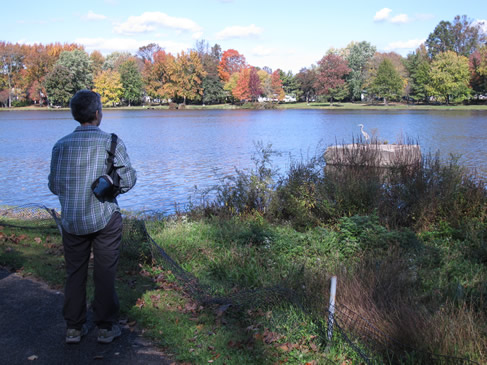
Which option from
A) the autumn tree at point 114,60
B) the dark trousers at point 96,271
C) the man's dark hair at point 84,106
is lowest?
the dark trousers at point 96,271

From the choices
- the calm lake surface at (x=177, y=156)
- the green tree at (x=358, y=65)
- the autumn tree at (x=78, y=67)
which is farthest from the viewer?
the green tree at (x=358, y=65)

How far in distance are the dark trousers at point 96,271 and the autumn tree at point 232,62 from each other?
106 meters

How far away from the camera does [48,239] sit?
7.81m

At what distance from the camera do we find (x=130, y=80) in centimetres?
9644

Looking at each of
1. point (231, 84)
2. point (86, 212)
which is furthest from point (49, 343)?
point (231, 84)

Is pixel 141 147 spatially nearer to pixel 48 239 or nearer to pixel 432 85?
pixel 48 239

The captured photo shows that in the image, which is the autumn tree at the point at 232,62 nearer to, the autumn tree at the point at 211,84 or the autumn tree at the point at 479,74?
the autumn tree at the point at 211,84

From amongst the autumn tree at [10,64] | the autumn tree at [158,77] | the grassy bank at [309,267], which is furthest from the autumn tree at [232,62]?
the grassy bank at [309,267]

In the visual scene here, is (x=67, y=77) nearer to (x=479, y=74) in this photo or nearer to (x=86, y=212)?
(x=479, y=74)

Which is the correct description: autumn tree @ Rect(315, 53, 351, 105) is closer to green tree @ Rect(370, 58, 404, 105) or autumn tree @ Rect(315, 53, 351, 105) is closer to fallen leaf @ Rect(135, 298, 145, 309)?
green tree @ Rect(370, 58, 404, 105)

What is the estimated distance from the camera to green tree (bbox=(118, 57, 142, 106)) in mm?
96188

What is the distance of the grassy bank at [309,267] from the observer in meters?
3.96

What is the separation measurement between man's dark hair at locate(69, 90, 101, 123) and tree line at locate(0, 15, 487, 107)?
83.3 m

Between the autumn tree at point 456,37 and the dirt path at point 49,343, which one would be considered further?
the autumn tree at point 456,37
